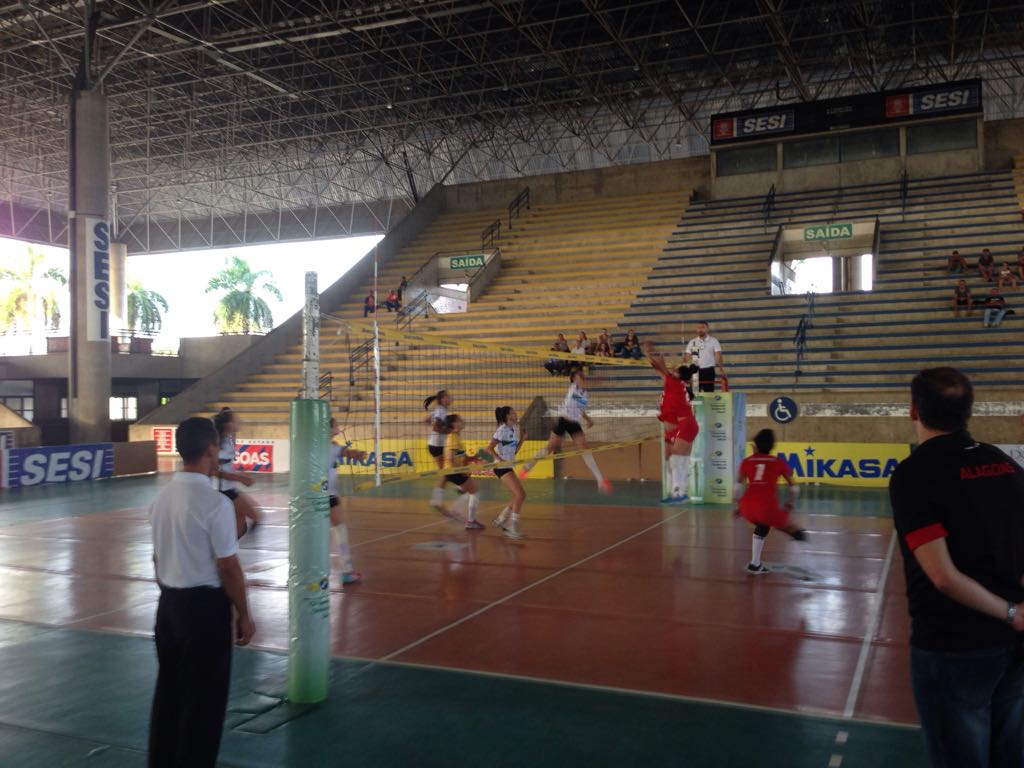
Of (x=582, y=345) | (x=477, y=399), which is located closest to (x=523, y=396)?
(x=477, y=399)

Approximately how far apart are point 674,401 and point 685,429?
25.1 inches

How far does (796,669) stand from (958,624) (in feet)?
11.2

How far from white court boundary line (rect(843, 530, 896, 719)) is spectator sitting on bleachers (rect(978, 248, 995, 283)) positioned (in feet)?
46.8

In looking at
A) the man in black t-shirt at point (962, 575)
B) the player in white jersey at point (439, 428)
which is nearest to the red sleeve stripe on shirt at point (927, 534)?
the man in black t-shirt at point (962, 575)

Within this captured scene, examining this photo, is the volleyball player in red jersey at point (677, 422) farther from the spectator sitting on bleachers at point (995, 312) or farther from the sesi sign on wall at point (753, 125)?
the sesi sign on wall at point (753, 125)

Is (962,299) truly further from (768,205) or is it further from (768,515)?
(768,515)

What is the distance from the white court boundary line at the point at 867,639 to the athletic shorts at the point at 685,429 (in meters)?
4.15

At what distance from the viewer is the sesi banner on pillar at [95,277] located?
20938mm

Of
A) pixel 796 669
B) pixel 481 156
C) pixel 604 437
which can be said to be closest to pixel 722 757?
pixel 796 669

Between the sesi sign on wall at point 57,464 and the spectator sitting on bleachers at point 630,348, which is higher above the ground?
the spectator sitting on bleachers at point 630,348

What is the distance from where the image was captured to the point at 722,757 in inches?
171

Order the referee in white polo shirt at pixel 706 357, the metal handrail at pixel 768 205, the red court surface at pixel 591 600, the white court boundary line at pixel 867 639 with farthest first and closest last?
the metal handrail at pixel 768 205 < the referee in white polo shirt at pixel 706 357 < the red court surface at pixel 591 600 < the white court boundary line at pixel 867 639

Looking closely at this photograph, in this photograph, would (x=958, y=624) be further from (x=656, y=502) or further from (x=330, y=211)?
(x=330, y=211)

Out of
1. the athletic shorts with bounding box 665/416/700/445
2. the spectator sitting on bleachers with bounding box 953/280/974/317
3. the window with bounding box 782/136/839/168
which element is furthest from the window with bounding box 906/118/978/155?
the athletic shorts with bounding box 665/416/700/445
